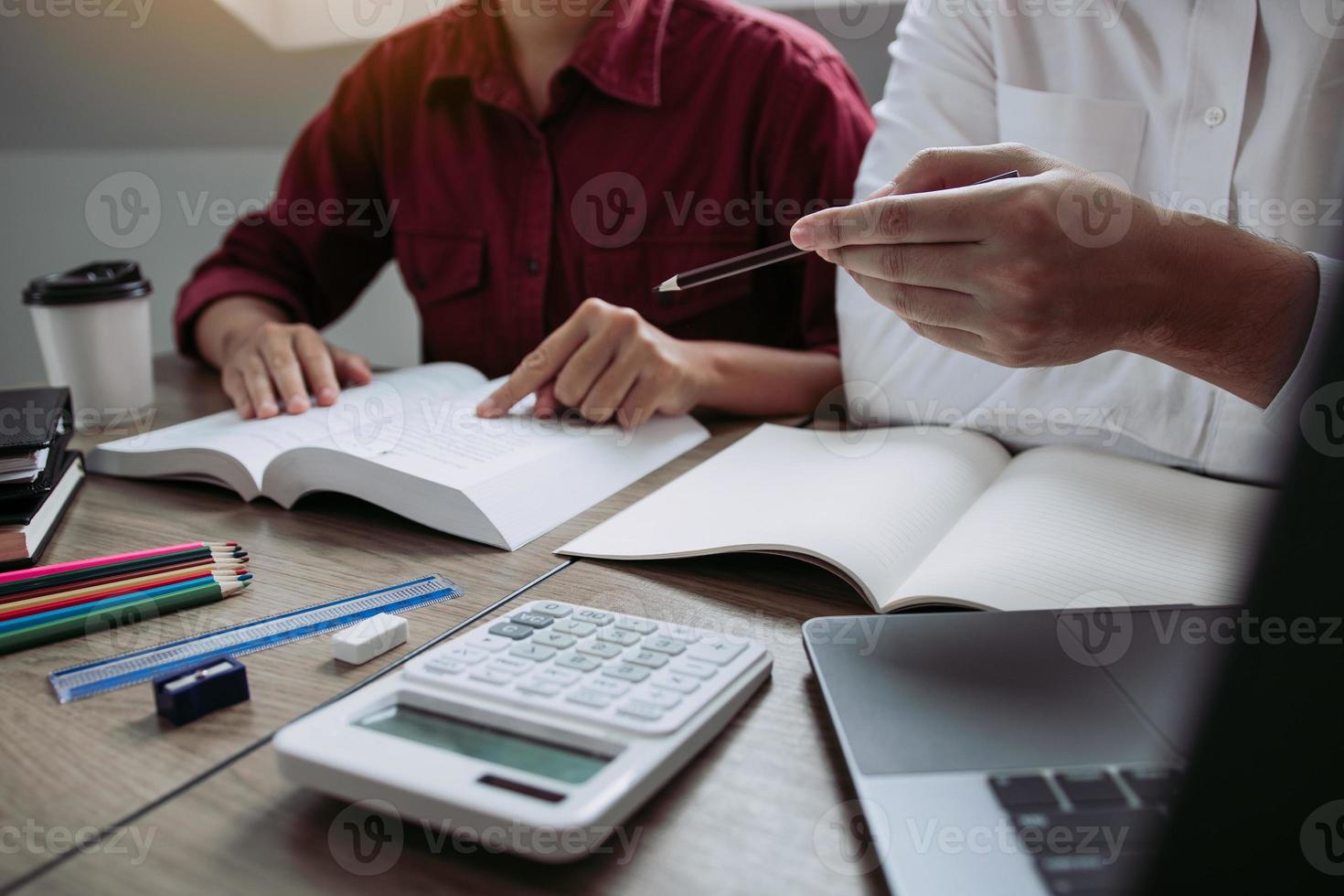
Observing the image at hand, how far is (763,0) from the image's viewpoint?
5.19ft

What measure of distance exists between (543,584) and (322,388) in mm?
469


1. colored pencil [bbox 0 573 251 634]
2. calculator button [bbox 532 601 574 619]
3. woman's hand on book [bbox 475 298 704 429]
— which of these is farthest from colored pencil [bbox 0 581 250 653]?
woman's hand on book [bbox 475 298 704 429]

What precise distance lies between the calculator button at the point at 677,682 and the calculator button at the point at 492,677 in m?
0.07

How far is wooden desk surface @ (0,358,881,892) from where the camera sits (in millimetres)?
340

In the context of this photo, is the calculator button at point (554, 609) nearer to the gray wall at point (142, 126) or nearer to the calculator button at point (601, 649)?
the calculator button at point (601, 649)

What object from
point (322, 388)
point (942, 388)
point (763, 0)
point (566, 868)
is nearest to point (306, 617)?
point (566, 868)

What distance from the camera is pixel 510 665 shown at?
0.43 metres

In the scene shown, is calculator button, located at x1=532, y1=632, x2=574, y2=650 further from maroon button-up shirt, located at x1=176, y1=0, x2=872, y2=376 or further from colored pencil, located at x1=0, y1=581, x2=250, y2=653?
maroon button-up shirt, located at x1=176, y1=0, x2=872, y2=376

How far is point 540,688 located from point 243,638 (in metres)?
0.20

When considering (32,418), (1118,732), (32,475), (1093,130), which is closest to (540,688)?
(1118,732)

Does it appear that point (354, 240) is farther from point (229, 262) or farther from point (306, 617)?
point (306, 617)

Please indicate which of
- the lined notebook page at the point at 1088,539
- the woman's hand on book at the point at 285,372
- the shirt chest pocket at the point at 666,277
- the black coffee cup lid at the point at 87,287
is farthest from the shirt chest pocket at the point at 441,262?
the lined notebook page at the point at 1088,539

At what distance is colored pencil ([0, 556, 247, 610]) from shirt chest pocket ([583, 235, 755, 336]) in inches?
26.5

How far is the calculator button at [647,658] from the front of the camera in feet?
1.43
